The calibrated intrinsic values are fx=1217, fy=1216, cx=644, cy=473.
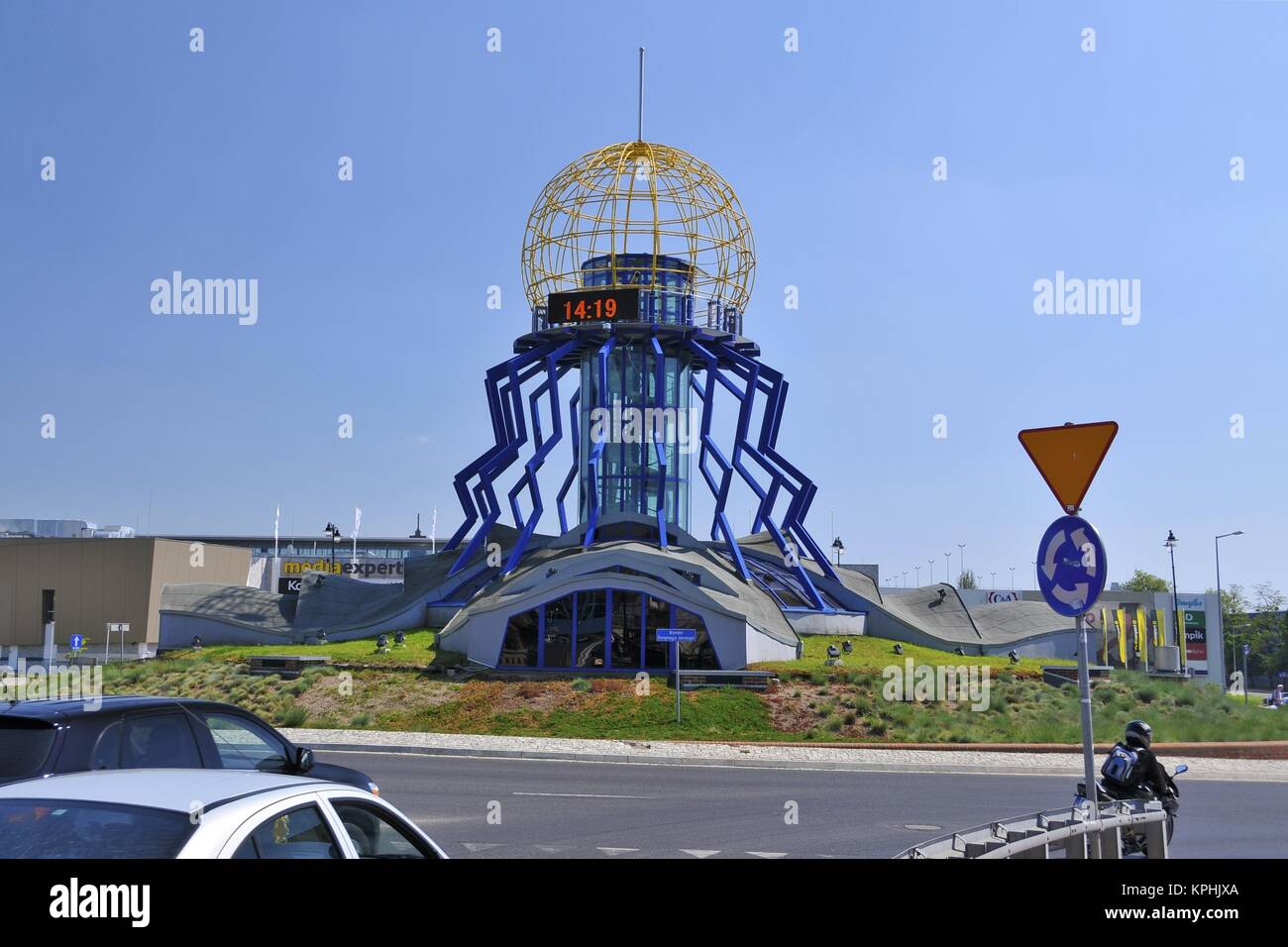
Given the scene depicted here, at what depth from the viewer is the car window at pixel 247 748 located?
945 cm

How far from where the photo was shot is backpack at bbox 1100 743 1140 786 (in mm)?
9242

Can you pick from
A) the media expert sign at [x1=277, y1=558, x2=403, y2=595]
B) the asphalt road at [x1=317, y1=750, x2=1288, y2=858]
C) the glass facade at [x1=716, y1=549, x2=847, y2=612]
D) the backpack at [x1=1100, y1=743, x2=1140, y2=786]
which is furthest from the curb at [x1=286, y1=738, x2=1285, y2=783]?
the media expert sign at [x1=277, y1=558, x2=403, y2=595]

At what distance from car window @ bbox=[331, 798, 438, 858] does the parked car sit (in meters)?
0.06

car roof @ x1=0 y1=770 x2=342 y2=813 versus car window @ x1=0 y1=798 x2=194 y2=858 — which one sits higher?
car roof @ x1=0 y1=770 x2=342 y2=813

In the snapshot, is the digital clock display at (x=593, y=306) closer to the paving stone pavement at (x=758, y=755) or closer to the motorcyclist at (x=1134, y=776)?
the paving stone pavement at (x=758, y=755)

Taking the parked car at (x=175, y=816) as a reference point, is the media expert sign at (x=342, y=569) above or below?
above

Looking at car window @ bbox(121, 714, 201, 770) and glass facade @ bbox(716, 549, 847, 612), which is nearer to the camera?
car window @ bbox(121, 714, 201, 770)

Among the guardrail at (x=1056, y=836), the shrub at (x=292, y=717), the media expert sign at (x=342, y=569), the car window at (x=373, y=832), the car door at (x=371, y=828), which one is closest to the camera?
the car door at (x=371, y=828)

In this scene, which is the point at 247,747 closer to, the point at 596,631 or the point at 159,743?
the point at 159,743

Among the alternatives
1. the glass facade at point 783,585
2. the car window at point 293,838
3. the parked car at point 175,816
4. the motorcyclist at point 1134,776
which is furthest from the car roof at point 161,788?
the glass facade at point 783,585

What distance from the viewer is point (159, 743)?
848 cm

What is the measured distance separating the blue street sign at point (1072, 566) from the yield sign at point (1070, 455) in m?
0.15

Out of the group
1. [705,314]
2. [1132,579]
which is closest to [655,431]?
[705,314]

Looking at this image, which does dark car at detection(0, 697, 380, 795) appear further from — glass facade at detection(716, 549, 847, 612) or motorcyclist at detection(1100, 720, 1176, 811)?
glass facade at detection(716, 549, 847, 612)
